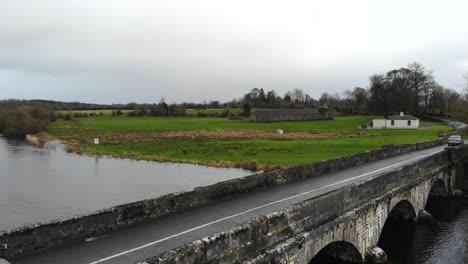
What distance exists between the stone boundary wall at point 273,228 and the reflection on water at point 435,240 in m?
3.62

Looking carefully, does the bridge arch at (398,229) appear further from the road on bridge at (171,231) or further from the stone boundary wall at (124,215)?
the stone boundary wall at (124,215)

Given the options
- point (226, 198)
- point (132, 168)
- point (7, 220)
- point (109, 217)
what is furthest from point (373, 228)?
point (132, 168)

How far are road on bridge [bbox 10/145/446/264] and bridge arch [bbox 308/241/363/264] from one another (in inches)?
86.3

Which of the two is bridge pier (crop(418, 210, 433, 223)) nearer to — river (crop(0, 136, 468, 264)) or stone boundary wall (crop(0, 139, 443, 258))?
river (crop(0, 136, 468, 264))

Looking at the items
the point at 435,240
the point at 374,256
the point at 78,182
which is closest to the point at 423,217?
the point at 435,240

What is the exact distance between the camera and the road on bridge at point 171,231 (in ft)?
28.5

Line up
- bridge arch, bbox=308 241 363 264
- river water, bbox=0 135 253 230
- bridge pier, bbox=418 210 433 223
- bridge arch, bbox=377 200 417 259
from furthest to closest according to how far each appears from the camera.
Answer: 1. river water, bbox=0 135 253 230
2. bridge pier, bbox=418 210 433 223
3. bridge arch, bbox=377 200 417 259
4. bridge arch, bbox=308 241 363 264

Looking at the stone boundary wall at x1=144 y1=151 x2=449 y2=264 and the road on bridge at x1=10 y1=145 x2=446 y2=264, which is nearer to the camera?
the stone boundary wall at x1=144 y1=151 x2=449 y2=264

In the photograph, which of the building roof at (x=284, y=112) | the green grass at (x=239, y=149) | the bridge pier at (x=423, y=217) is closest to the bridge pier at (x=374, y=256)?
the bridge pier at (x=423, y=217)

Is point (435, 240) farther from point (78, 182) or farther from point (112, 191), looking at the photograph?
point (78, 182)

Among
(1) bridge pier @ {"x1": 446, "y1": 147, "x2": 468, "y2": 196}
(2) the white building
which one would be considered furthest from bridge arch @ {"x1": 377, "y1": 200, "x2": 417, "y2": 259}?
(2) the white building

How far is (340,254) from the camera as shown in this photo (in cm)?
1473

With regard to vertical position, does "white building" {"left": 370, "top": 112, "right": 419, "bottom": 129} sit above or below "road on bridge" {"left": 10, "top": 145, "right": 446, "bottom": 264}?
above

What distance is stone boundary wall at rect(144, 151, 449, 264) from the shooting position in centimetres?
783
